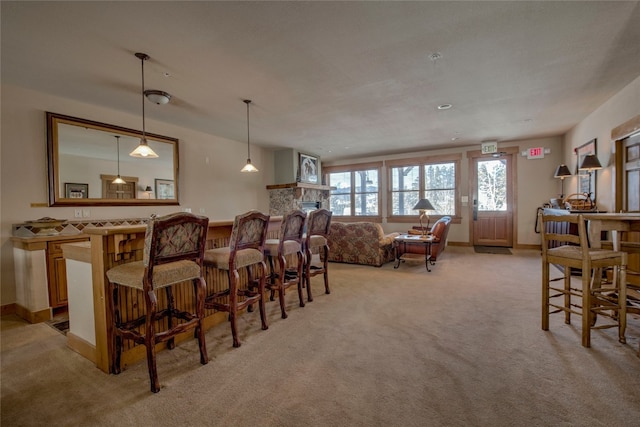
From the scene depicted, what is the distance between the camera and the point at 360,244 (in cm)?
511

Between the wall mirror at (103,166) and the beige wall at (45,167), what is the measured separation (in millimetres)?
99

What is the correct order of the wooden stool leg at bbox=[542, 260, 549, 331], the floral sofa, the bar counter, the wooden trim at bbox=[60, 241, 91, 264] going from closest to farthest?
the bar counter
the wooden trim at bbox=[60, 241, 91, 264]
the wooden stool leg at bbox=[542, 260, 549, 331]
the floral sofa

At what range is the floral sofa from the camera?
4.99 metres

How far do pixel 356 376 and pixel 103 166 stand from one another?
14.3ft

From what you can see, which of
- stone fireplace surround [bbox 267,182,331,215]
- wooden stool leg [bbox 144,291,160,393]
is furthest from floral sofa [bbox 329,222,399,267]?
wooden stool leg [bbox 144,291,160,393]

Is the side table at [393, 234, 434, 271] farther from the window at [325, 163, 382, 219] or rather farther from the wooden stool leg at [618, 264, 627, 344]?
the window at [325, 163, 382, 219]

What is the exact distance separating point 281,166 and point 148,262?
5.68 m

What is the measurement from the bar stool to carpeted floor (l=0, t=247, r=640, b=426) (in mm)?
301

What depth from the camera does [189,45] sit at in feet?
8.22

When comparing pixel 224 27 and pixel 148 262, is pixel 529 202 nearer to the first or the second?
pixel 224 27

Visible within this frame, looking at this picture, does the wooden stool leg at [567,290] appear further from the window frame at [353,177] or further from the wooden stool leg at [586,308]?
the window frame at [353,177]

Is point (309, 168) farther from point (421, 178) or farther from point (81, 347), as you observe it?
point (81, 347)

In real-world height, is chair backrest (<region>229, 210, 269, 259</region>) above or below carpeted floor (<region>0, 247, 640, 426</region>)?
above

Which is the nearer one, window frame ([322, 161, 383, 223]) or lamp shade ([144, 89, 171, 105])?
lamp shade ([144, 89, 171, 105])
